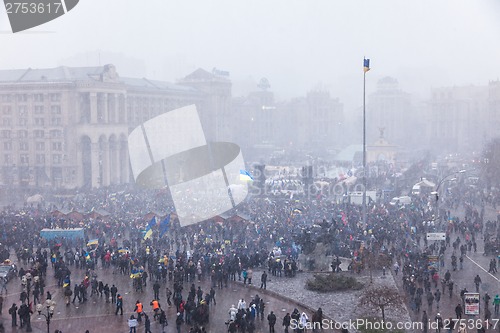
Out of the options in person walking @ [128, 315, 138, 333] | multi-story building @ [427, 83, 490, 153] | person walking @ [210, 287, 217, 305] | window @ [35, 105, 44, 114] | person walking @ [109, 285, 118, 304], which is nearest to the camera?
person walking @ [128, 315, 138, 333]

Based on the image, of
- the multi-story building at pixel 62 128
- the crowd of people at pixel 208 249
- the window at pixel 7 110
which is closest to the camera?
the crowd of people at pixel 208 249

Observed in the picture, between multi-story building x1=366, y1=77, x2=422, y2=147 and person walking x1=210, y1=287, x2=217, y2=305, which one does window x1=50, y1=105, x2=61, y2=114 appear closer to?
person walking x1=210, y1=287, x2=217, y2=305

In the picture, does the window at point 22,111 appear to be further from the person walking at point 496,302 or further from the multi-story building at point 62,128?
the person walking at point 496,302

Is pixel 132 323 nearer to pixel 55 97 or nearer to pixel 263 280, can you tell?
pixel 263 280

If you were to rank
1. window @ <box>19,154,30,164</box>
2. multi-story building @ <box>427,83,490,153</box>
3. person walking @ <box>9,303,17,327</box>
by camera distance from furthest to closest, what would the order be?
1. multi-story building @ <box>427,83,490,153</box>
2. window @ <box>19,154,30,164</box>
3. person walking @ <box>9,303,17,327</box>

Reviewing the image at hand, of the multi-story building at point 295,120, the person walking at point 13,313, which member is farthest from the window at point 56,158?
the multi-story building at point 295,120

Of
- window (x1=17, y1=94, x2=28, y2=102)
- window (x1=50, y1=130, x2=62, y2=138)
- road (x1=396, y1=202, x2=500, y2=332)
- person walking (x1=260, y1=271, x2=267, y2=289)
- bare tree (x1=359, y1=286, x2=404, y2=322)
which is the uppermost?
window (x1=17, y1=94, x2=28, y2=102)

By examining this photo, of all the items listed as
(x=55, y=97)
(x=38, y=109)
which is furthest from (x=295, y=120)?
(x=38, y=109)

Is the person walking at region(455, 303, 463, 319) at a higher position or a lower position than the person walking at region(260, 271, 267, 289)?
higher

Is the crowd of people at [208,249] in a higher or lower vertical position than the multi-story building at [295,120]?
lower

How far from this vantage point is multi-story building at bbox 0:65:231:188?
2239 inches

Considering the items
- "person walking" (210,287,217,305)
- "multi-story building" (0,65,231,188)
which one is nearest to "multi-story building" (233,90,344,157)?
"multi-story building" (0,65,231,188)

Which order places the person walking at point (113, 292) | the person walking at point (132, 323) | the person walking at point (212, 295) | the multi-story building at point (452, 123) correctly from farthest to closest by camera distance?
1. the multi-story building at point (452, 123)
2. the person walking at point (113, 292)
3. the person walking at point (212, 295)
4. the person walking at point (132, 323)

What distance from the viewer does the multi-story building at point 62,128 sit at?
5688 centimetres
